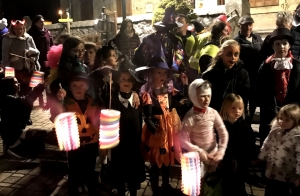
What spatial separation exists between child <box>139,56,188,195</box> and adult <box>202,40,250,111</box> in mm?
668

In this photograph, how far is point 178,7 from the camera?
22.1 feet

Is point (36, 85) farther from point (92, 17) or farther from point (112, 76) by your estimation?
point (92, 17)

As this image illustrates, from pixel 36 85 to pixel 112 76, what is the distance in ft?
4.32

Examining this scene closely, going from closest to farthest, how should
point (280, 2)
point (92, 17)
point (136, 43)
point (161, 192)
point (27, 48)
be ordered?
point (161, 192), point (136, 43), point (27, 48), point (280, 2), point (92, 17)

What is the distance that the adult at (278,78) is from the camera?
438 cm

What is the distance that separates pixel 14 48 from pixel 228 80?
5417 millimetres

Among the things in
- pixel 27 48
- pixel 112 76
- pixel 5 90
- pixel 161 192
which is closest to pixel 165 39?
pixel 112 76

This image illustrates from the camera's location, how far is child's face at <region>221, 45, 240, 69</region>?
4.07 meters

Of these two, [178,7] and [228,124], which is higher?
[178,7]

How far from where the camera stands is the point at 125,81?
12.4 feet

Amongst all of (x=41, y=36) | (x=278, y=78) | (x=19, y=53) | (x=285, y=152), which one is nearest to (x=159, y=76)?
(x=285, y=152)

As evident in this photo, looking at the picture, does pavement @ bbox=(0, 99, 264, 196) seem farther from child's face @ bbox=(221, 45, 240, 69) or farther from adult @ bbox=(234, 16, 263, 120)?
child's face @ bbox=(221, 45, 240, 69)

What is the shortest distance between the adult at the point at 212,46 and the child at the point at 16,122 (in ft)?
8.65

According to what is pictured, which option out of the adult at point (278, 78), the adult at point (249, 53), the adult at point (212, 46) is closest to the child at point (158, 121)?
the adult at point (212, 46)
